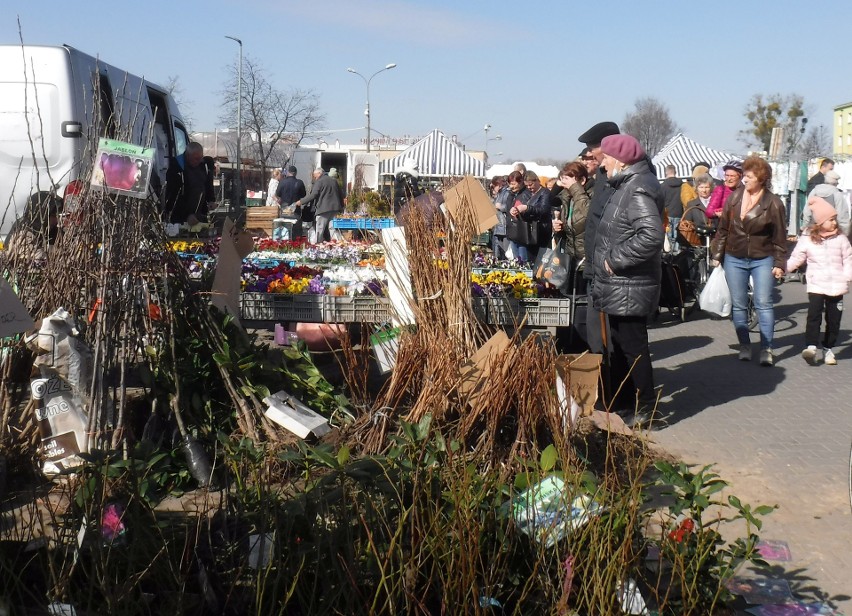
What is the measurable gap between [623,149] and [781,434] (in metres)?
2.11

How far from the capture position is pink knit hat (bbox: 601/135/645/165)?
6.40m

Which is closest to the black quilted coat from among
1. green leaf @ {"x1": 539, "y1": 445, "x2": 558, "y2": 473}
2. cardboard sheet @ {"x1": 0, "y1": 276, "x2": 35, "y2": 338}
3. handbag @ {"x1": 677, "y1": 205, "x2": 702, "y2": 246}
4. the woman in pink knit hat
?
the woman in pink knit hat

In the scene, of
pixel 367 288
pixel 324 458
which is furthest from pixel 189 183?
pixel 324 458

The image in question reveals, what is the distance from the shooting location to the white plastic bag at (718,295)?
9.41 meters

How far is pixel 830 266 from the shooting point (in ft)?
28.9

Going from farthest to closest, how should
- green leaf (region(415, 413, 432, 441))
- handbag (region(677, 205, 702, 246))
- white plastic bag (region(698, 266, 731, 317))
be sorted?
handbag (region(677, 205, 702, 246)) → white plastic bag (region(698, 266, 731, 317)) → green leaf (region(415, 413, 432, 441))

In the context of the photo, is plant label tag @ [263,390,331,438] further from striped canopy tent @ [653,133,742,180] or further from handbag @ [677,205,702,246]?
striped canopy tent @ [653,133,742,180]

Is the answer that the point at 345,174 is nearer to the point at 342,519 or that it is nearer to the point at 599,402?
the point at 599,402

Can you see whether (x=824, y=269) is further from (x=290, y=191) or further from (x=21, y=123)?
(x=290, y=191)

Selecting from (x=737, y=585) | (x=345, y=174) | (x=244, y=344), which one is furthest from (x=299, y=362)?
(x=345, y=174)

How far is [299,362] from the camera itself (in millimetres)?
5832

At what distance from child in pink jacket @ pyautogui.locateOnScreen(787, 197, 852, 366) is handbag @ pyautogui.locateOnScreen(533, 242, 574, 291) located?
7.58ft

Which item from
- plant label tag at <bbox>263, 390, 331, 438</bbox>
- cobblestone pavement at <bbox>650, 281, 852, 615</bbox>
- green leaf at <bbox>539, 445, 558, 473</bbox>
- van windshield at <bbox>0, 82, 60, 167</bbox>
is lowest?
cobblestone pavement at <bbox>650, 281, 852, 615</bbox>

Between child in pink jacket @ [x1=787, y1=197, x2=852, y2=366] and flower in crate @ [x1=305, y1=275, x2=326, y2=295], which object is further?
child in pink jacket @ [x1=787, y1=197, x2=852, y2=366]
